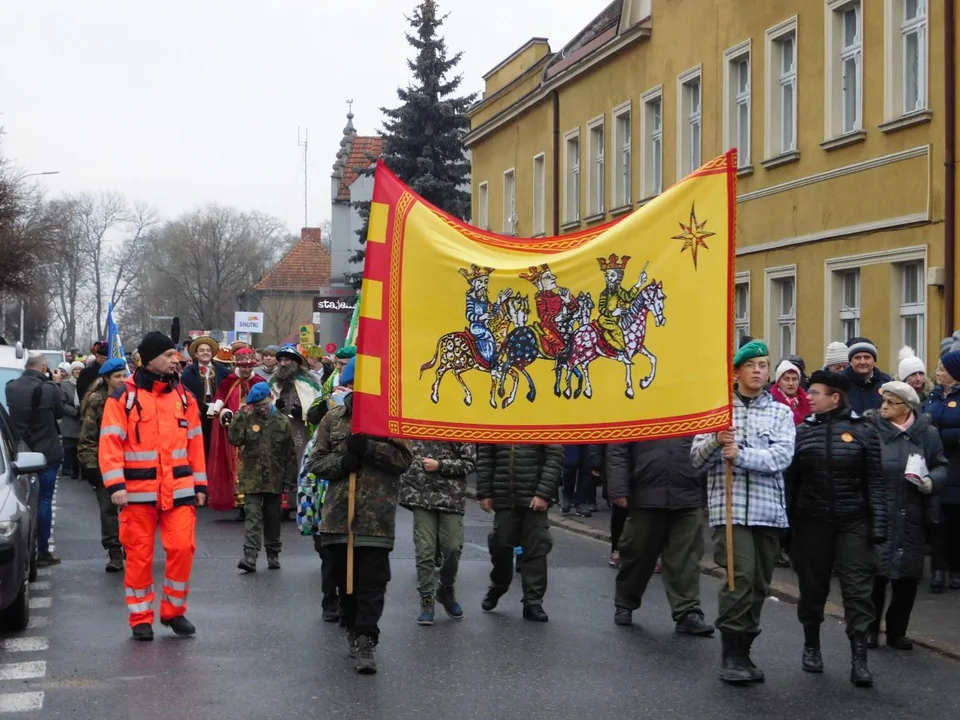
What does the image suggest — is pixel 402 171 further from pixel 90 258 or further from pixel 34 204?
pixel 90 258

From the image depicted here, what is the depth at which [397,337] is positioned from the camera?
8.88 m

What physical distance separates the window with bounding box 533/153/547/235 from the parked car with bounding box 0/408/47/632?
25.0m

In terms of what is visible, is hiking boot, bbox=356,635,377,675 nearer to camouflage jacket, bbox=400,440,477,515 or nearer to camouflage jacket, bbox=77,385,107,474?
camouflage jacket, bbox=400,440,477,515

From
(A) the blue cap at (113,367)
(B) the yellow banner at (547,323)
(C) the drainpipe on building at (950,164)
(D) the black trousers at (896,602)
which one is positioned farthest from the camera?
(C) the drainpipe on building at (950,164)

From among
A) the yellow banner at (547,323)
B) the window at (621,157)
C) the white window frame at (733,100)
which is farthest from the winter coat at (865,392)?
the window at (621,157)

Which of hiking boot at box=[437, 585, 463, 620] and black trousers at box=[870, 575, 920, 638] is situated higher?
black trousers at box=[870, 575, 920, 638]

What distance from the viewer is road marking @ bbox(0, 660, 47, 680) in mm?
9055

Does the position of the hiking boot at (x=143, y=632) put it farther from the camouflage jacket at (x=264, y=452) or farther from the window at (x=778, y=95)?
the window at (x=778, y=95)

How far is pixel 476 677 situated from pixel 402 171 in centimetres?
4243

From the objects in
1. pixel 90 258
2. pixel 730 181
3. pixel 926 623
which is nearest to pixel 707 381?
pixel 730 181

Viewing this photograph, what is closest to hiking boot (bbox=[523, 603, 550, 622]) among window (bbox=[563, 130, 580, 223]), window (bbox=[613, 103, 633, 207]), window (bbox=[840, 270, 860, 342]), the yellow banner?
the yellow banner

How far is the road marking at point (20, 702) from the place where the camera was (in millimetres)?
8208

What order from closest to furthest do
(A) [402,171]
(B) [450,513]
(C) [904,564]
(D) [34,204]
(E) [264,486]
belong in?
(C) [904,564] < (B) [450,513] < (E) [264,486] < (A) [402,171] < (D) [34,204]

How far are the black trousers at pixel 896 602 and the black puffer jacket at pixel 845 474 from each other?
36.5 inches
